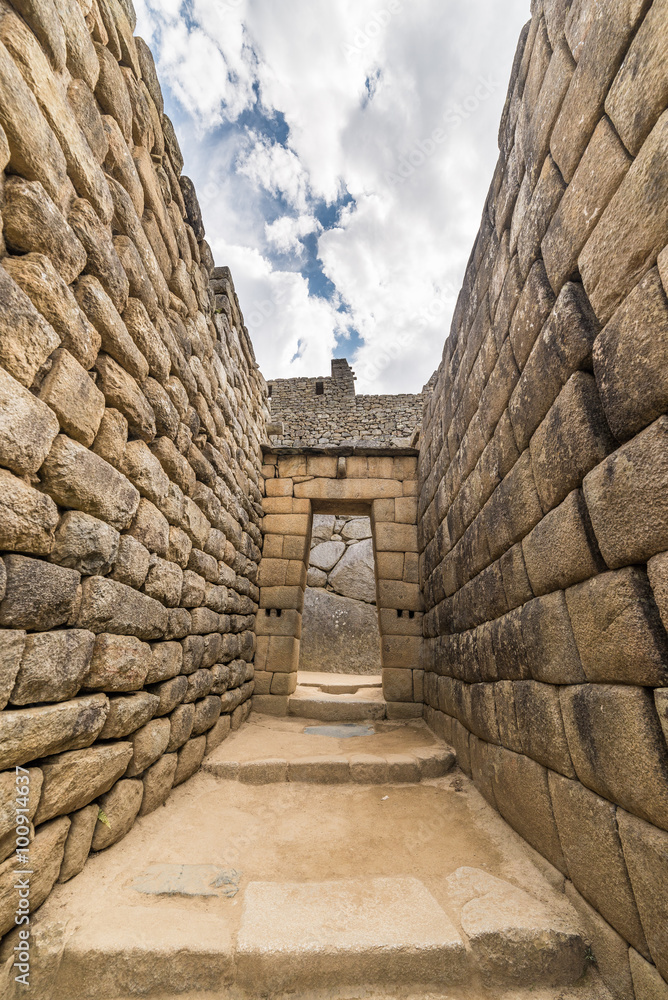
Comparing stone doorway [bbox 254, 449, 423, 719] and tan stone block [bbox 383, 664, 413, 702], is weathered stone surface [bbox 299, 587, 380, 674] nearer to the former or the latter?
stone doorway [bbox 254, 449, 423, 719]

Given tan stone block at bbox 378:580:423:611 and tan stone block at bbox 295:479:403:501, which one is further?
tan stone block at bbox 295:479:403:501

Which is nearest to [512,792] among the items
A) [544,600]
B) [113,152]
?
[544,600]

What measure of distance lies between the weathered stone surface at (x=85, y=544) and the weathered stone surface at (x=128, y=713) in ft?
2.10

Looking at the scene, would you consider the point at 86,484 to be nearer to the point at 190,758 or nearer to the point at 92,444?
the point at 92,444

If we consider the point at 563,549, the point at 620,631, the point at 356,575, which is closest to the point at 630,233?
the point at 563,549

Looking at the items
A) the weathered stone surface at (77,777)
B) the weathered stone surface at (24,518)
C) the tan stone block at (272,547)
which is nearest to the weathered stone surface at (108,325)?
the weathered stone surface at (24,518)

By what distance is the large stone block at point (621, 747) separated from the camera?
1.17m

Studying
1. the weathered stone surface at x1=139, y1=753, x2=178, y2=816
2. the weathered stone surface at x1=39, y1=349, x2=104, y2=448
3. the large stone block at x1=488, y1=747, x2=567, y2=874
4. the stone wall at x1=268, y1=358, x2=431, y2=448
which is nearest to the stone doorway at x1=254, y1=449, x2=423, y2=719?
the weathered stone surface at x1=139, y1=753, x2=178, y2=816

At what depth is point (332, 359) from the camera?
1366 centimetres

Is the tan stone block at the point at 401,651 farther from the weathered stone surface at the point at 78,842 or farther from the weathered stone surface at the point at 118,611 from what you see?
the weathered stone surface at the point at 78,842

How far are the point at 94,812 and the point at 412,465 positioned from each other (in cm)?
473

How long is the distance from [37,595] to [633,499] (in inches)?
77.1

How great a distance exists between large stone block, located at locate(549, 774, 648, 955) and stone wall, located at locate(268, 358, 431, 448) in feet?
34.5

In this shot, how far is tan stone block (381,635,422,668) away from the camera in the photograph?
4.80m
